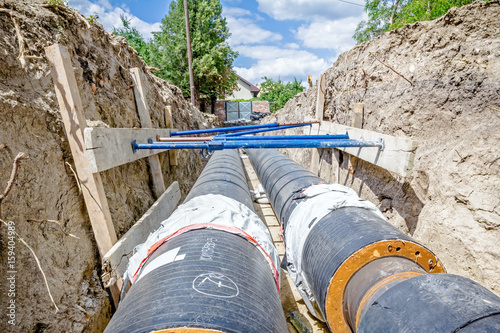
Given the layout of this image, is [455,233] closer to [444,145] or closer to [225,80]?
[444,145]

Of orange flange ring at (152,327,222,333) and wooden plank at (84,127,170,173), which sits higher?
wooden plank at (84,127,170,173)

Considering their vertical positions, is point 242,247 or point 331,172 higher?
point 242,247

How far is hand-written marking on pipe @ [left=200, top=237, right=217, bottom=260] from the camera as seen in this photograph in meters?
1.51

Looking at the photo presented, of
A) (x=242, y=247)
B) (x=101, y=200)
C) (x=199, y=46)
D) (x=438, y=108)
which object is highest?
(x=199, y=46)

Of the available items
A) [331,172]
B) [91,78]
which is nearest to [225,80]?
[331,172]

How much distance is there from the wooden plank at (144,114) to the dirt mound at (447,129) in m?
3.33

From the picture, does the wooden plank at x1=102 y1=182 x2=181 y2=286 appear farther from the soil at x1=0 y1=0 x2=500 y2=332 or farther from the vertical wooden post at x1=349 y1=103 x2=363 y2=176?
the vertical wooden post at x1=349 y1=103 x2=363 y2=176

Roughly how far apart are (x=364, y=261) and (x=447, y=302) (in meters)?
0.66

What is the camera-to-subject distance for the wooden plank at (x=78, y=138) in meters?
1.95

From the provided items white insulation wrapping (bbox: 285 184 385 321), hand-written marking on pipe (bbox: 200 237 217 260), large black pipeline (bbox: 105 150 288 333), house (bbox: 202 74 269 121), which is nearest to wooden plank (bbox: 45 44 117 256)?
large black pipeline (bbox: 105 150 288 333)

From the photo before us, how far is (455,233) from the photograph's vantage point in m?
2.36

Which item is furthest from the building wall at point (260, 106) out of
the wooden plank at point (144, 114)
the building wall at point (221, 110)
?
the wooden plank at point (144, 114)

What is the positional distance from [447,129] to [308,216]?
77.4 inches

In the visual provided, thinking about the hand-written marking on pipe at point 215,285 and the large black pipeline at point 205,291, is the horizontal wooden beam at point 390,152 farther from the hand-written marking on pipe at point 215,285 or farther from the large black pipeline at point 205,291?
the hand-written marking on pipe at point 215,285
